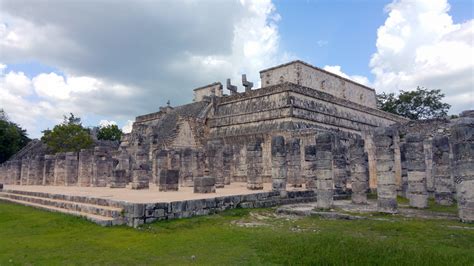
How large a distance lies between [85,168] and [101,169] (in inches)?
51.4

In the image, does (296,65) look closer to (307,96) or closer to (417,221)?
(307,96)

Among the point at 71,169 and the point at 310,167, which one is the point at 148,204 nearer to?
the point at 310,167

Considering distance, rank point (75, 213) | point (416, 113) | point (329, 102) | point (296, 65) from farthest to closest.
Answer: point (416, 113)
point (296, 65)
point (329, 102)
point (75, 213)

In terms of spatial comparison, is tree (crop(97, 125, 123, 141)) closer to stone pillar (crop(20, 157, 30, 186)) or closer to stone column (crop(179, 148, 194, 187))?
stone pillar (crop(20, 157, 30, 186))

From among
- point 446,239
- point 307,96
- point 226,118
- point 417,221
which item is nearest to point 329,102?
point 307,96

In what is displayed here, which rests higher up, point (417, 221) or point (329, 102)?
point (329, 102)

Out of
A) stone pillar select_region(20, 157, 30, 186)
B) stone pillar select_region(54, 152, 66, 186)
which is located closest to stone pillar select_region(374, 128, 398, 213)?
stone pillar select_region(54, 152, 66, 186)

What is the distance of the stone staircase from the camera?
834 cm

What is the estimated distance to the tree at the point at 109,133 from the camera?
48375 mm

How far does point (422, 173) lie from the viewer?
1038 cm

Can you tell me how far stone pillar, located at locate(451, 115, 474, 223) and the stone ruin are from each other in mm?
20

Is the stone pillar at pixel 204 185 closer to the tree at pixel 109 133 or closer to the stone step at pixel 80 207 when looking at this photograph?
the stone step at pixel 80 207

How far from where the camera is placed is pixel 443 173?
11117 mm

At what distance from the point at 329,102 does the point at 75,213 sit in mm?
19128
